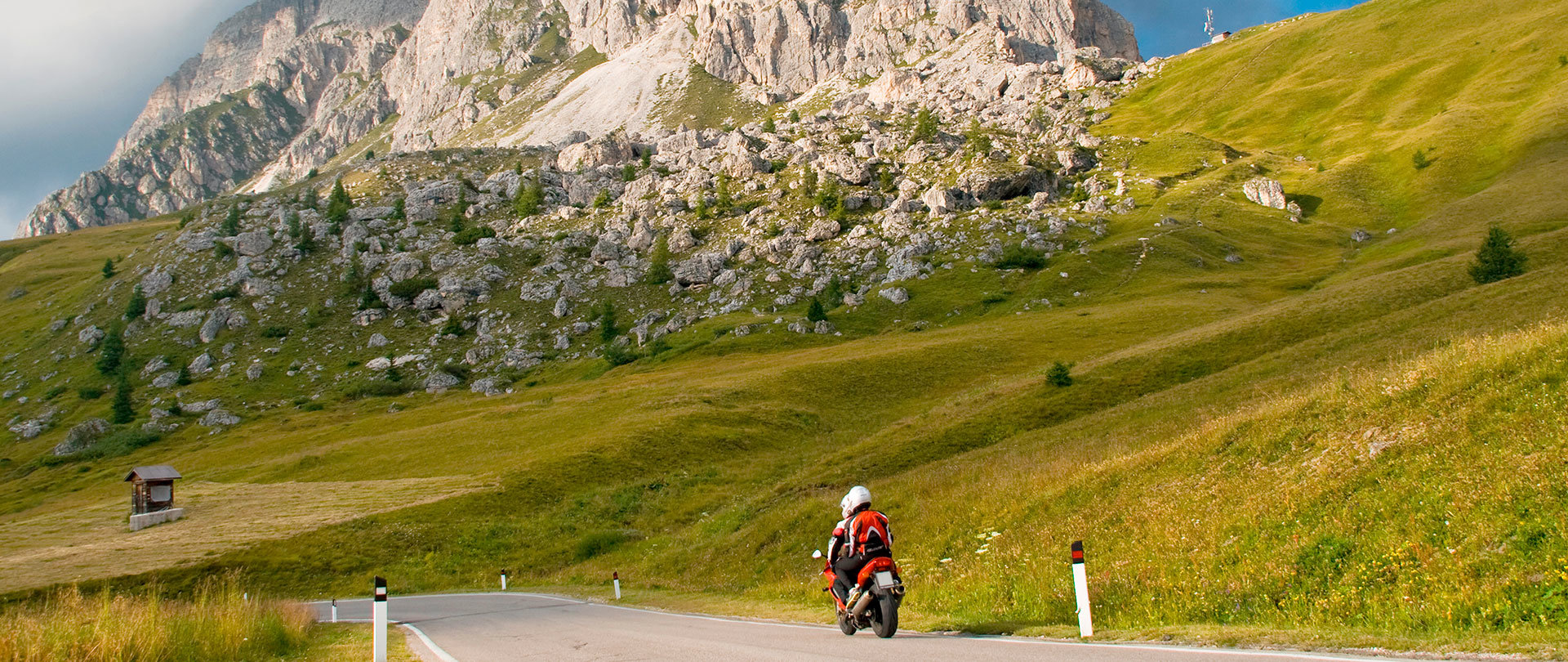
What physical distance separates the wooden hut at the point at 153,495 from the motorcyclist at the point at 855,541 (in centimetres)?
6273

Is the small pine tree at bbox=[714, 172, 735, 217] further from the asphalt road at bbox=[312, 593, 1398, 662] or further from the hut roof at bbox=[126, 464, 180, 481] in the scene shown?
the asphalt road at bbox=[312, 593, 1398, 662]

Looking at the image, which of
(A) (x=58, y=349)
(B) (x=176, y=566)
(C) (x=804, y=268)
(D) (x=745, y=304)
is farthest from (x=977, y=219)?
(A) (x=58, y=349)

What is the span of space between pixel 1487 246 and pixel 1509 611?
235 ft

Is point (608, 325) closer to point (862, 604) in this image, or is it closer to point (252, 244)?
point (252, 244)

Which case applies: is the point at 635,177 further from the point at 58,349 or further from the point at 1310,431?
the point at 1310,431

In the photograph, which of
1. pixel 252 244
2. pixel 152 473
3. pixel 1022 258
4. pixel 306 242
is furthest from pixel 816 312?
pixel 252 244

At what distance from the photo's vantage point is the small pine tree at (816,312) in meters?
110

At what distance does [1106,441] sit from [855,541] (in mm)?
22185

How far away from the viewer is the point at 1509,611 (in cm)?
944

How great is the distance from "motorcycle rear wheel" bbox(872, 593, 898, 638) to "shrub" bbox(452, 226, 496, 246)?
550 feet

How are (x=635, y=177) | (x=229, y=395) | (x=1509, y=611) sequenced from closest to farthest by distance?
(x=1509, y=611) → (x=229, y=395) → (x=635, y=177)

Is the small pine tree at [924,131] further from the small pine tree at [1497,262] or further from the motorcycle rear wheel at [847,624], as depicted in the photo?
the motorcycle rear wheel at [847,624]

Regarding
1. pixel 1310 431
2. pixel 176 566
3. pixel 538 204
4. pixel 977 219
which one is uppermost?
pixel 538 204

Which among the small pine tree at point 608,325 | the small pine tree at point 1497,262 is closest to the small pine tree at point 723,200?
the small pine tree at point 608,325
